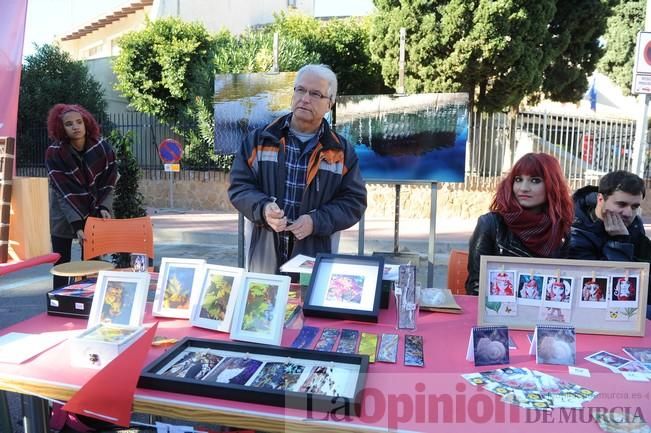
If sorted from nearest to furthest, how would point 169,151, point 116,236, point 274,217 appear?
point 274,217, point 116,236, point 169,151

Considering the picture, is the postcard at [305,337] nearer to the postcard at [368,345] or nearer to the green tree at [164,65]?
the postcard at [368,345]

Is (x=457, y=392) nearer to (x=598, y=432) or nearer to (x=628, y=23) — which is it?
(x=598, y=432)

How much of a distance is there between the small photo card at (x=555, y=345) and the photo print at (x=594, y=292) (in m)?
0.22

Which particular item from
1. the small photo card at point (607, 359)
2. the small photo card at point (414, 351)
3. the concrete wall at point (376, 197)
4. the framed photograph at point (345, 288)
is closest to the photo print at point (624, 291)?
the small photo card at point (607, 359)

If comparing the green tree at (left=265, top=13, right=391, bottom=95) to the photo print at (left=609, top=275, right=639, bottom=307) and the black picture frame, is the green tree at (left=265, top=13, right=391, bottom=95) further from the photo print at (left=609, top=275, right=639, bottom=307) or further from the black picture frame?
the black picture frame

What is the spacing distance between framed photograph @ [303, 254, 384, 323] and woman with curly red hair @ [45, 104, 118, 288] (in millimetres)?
2040

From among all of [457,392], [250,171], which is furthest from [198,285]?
[457,392]

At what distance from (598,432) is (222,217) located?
918cm

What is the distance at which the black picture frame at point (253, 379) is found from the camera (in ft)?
3.94

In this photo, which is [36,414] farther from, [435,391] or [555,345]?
[555,345]

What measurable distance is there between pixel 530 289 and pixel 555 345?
0.24m

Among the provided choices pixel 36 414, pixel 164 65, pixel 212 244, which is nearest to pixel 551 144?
pixel 212 244

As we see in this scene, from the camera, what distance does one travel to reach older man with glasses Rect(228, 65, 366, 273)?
7.68 feet

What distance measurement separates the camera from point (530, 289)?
67.0 inches
